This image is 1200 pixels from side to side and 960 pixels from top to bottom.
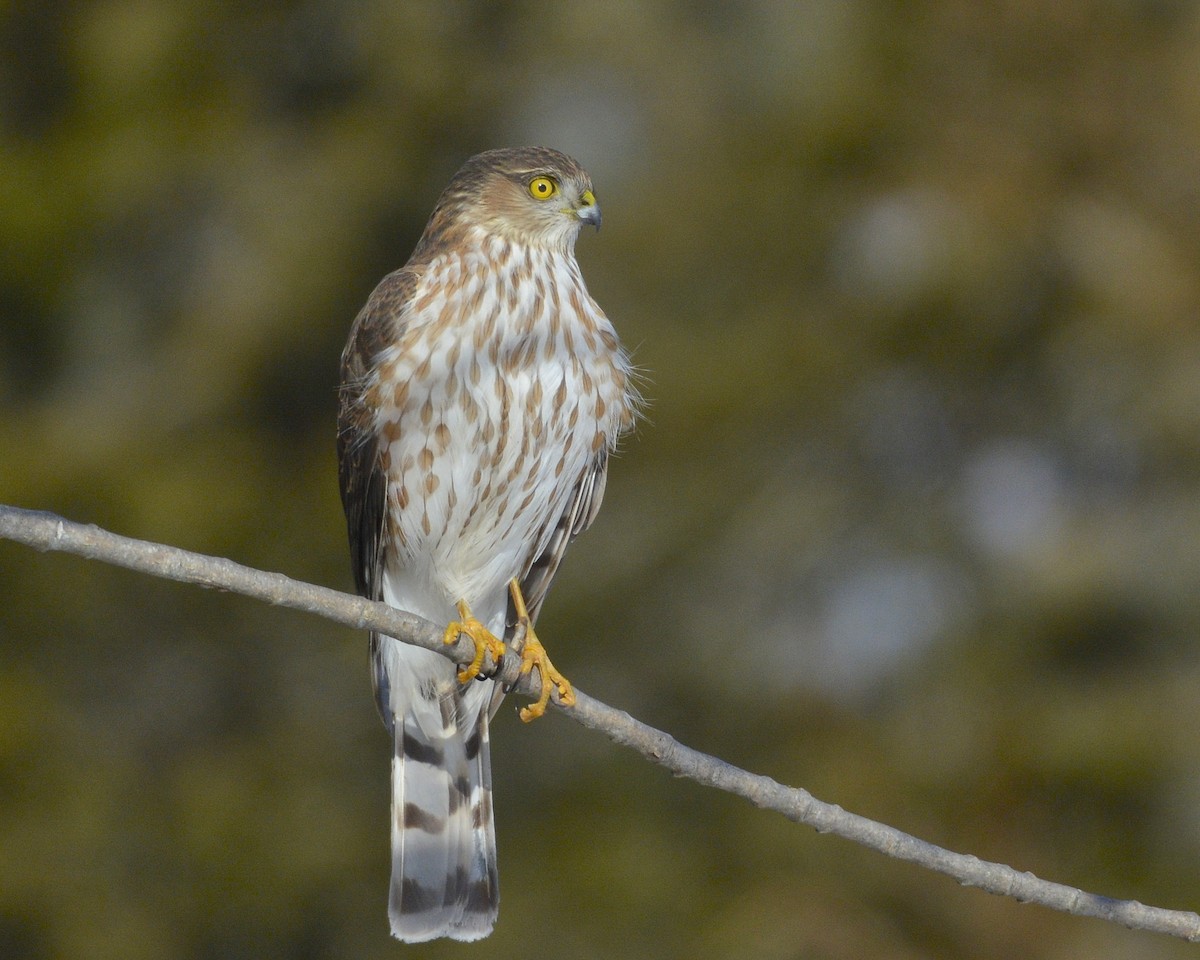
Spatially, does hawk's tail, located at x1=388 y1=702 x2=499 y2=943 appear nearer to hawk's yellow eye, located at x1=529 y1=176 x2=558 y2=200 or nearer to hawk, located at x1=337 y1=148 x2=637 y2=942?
hawk, located at x1=337 y1=148 x2=637 y2=942

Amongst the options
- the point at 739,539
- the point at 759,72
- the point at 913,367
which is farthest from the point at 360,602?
the point at 759,72

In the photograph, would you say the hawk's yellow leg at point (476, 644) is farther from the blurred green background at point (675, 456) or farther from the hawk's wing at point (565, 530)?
the blurred green background at point (675, 456)

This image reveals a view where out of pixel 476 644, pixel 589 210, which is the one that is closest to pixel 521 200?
pixel 589 210

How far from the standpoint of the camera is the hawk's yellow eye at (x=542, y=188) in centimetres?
390

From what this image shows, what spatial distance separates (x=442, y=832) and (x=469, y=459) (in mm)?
1194

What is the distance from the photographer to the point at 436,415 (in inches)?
137

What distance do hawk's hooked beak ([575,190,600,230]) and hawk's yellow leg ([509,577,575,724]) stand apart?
0.97 metres

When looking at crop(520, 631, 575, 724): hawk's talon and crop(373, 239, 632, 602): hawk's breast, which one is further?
crop(373, 239, 632, 602): hawk's breast

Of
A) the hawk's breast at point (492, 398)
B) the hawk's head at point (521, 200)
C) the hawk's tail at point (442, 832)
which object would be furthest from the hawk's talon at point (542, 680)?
the hawk's head at point (521, 200)

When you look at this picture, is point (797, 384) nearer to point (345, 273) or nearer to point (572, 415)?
point (345, 273)

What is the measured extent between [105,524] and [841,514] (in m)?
3.76

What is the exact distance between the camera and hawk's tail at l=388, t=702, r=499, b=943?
4.03m

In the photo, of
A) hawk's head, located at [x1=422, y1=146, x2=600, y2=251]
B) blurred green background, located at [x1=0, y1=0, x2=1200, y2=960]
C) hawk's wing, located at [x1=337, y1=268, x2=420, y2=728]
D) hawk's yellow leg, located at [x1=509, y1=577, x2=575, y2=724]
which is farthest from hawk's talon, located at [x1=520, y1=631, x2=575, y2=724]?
blurred green background, located at [x1=0, y1=0, x2=1200, y2=960]

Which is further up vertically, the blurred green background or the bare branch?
the blurred green background
